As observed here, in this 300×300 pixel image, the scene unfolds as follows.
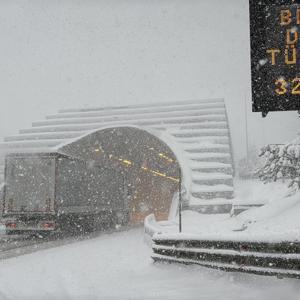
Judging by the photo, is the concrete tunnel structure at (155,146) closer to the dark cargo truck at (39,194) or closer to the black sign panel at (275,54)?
the dark cargo truck at (39,194)

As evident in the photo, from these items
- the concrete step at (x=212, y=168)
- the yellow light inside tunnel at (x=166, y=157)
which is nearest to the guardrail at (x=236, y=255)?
the concrete step at (x=212, y=168)

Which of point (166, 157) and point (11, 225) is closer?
point (11, 225)

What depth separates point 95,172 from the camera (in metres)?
26.5

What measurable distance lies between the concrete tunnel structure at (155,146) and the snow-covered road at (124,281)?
66.3ft

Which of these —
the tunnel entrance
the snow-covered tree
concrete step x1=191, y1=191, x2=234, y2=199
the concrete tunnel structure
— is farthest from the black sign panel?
concrete step x1=191, y1=191, x2=234, y2=199

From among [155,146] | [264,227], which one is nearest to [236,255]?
[264,227]

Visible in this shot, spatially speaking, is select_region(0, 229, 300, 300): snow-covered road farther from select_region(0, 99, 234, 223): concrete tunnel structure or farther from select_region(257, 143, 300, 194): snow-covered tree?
select_region(0, 99, 234, 223): concrete tunnel structure

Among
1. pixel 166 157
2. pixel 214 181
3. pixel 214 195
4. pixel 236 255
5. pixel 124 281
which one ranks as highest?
pixel 166 157

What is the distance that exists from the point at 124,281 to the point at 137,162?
36.0 metres

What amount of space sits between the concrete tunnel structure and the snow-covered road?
2020 cm

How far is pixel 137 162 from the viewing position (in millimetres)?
45250

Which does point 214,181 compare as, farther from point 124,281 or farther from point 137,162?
point 124,281

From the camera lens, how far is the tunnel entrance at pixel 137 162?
119ft

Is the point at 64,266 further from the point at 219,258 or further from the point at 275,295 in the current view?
the point at 275,295
